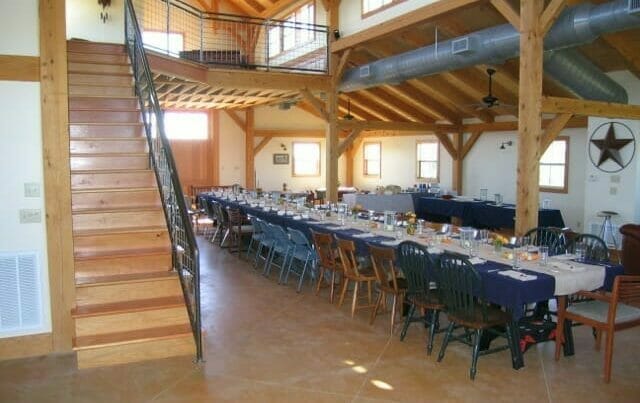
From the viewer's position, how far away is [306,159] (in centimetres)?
1822

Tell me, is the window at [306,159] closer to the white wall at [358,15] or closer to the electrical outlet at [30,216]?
the white wall at [358,15]

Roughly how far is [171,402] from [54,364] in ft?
4.35

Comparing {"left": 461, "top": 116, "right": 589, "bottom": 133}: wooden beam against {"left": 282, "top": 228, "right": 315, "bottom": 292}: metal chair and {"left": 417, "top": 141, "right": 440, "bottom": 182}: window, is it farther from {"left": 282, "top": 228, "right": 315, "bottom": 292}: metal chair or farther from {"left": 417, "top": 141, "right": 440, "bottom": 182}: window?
{"left": 282, "top": 228, "right": 315, "bottom": 292}: metal chair

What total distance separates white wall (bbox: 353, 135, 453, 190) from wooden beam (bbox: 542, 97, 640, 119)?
767 cm

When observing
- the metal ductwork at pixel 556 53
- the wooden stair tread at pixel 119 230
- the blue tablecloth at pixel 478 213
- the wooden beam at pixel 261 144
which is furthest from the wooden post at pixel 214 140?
the wooden stair tread at pixel 119 230

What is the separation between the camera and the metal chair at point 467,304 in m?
4.39

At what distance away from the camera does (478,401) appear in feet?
12.9

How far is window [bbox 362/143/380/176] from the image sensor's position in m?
18.1

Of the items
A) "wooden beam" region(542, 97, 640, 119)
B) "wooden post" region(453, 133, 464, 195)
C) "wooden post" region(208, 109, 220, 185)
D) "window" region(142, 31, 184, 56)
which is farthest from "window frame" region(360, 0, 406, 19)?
"wooden post" region(208, 109, 220, 185)

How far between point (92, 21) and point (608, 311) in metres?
9.24

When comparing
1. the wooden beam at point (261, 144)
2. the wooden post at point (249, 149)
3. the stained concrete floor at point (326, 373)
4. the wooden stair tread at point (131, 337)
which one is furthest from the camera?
the wooden beam at point (261, 144)

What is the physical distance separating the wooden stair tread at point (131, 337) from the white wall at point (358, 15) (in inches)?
263

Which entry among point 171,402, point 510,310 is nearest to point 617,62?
point 510,310

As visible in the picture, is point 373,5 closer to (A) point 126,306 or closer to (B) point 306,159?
(A) point 126,306
